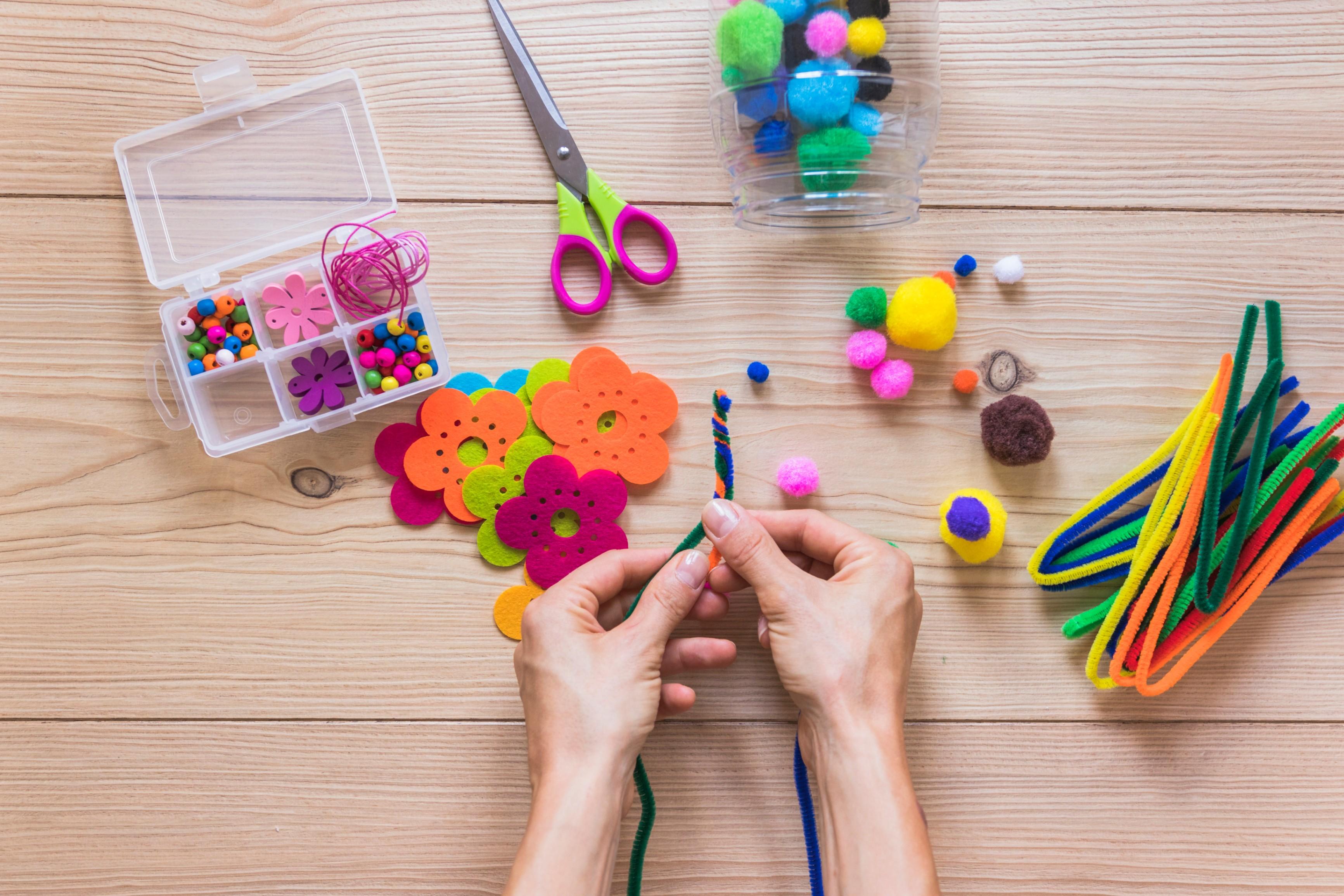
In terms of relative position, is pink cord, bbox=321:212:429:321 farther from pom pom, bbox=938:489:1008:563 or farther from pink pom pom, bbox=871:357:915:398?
pom pom, bbox=938:489:1008:563

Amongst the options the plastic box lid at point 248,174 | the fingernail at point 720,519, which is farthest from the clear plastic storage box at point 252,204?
the fingernail at point 720,519

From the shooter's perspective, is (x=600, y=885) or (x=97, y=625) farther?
(x=97, y=625)

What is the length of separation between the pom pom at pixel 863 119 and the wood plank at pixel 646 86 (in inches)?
3.9

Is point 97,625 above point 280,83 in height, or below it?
below

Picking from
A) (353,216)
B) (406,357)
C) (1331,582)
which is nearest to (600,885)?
(406,357)

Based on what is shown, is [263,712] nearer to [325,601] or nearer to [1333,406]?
[325,601]

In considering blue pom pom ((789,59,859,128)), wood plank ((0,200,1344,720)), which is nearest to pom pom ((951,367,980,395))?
wood plank ((0,200,1344,720))

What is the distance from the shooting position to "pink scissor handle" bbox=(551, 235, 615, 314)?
0.83 metres

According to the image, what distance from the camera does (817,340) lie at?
0.85 metres

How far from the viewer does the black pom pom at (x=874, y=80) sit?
0.78 m

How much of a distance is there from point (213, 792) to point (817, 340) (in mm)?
746

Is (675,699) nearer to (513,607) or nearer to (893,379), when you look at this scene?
(513,607)

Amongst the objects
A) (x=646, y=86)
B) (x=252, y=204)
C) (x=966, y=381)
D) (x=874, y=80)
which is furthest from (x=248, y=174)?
(x=966, y=381)

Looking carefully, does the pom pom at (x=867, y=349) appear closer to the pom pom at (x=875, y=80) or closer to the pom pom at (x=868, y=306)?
the pom pom at (x=868, y=306)
